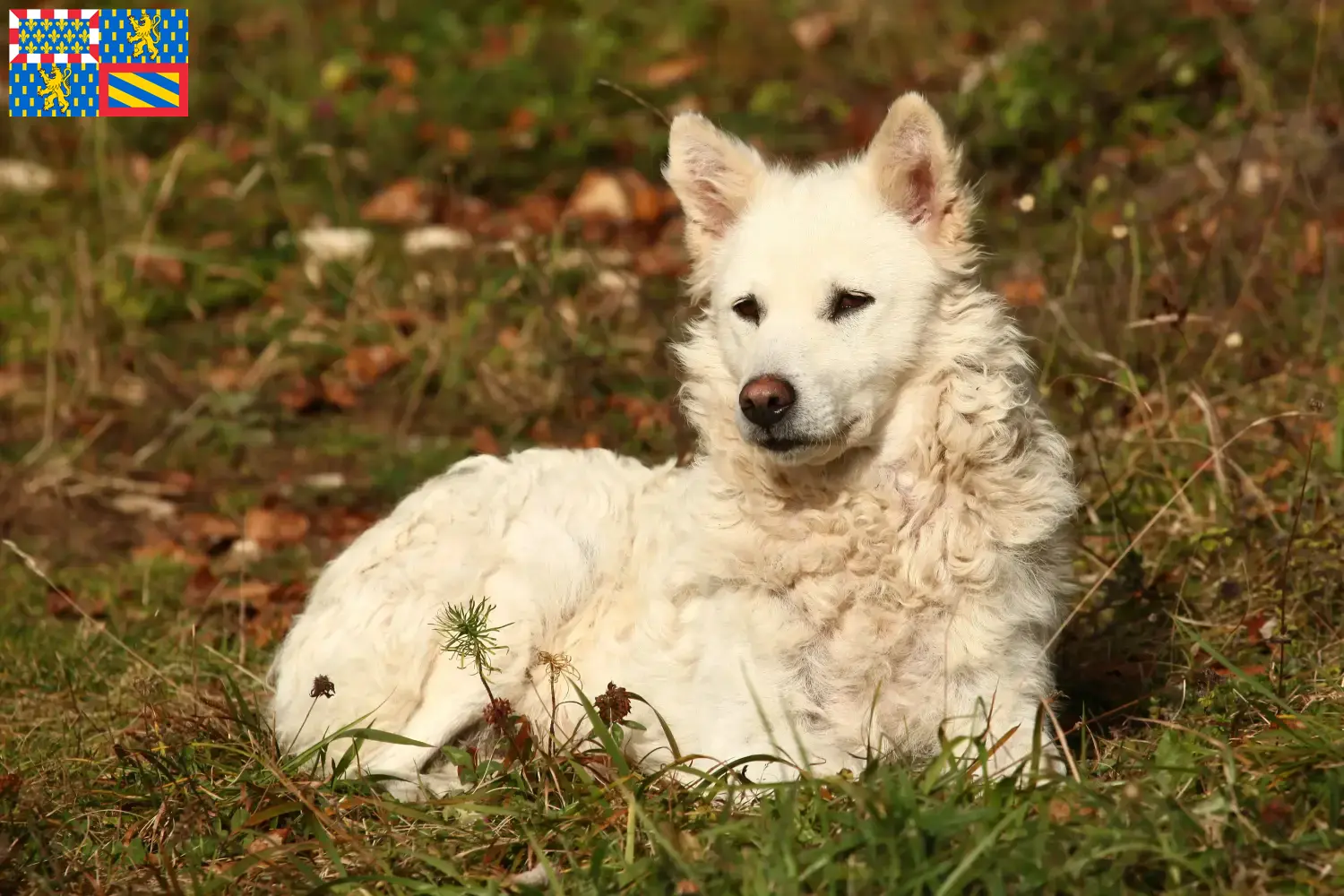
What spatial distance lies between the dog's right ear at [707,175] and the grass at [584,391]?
81cm

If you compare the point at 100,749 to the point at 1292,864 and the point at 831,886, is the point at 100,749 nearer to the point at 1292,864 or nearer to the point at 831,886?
the point at 831,886

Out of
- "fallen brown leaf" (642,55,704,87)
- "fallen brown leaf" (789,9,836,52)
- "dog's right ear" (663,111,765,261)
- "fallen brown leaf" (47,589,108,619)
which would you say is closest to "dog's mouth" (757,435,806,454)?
"dog's right ear" (663,111,765,261)

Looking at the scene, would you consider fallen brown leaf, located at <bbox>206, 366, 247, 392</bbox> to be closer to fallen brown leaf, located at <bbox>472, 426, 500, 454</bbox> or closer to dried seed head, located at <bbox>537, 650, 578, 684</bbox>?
fallen brown leaf, located at <bbox>472, 426, 500, 454</bbox>

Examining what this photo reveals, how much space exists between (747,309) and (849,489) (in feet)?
1.96

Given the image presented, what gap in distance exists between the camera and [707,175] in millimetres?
4422

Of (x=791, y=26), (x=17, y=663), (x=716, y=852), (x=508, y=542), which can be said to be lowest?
(x=17, y=663)

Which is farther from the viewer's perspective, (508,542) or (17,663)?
(17,663)

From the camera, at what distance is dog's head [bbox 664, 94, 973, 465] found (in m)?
3.88

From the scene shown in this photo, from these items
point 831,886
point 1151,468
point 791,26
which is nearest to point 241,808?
point 831,886

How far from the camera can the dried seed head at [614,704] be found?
3928mm

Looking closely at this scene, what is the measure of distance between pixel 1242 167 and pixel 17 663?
6378 mm

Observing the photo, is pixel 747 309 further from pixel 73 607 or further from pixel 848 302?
pixel 73 607

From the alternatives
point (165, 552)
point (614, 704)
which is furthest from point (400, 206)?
point (614, 704)

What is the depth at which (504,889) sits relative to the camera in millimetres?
3500
